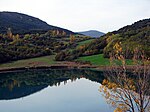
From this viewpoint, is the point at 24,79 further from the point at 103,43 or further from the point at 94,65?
the point at 103,43

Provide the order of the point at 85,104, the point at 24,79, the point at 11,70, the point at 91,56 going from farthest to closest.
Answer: the point at 91,56 → the point at 11,70 → the point at 24,79 → the point at 85,104

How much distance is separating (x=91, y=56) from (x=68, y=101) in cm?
5970

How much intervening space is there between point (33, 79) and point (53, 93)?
74.5ft

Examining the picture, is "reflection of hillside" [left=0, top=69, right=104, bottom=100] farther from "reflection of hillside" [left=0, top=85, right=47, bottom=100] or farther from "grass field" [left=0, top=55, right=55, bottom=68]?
"grass field" [left=0, top=55, right=55, bottom=68]

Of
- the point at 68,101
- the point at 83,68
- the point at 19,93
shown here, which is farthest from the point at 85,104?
the point at 83,68

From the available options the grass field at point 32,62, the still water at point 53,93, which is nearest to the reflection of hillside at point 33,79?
the still water at point 53,93

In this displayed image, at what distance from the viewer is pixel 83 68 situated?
300ft

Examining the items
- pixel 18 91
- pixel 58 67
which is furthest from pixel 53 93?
pixel 58 67

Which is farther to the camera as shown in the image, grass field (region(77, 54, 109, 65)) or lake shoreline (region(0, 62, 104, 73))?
grass field (region(77, 54, 109, 65))

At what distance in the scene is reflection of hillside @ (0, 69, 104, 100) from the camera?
2407 inches

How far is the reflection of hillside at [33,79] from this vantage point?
6113cm

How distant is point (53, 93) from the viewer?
185 ft

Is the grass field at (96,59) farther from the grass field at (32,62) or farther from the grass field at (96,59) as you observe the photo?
the grass field at (32,62)

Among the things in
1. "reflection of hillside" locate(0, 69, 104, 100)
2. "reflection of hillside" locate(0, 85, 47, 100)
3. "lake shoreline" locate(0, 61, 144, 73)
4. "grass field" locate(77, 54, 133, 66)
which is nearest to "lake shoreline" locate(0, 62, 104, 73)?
"lake shoreline" locate(0, 61, 144, 73)
